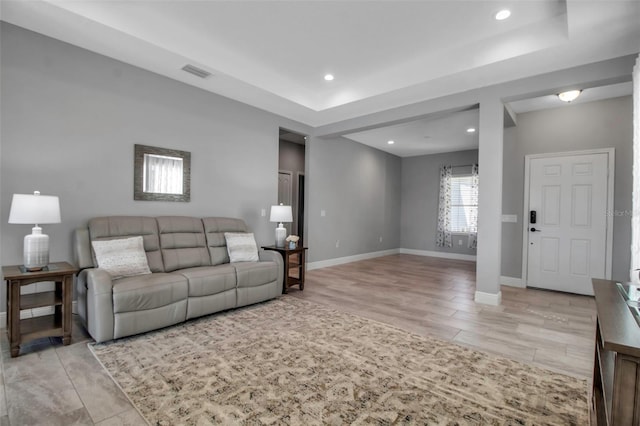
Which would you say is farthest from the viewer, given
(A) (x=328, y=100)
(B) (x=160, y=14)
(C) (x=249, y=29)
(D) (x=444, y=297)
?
(A) (x=328, y=100)

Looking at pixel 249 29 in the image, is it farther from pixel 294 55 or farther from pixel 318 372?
pixel 318 372

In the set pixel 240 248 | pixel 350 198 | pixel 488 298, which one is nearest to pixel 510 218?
pixel 488 298

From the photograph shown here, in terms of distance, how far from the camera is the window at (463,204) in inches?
297

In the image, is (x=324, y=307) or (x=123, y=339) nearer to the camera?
(x=123, y=339)

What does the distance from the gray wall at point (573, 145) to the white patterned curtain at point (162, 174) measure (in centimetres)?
499

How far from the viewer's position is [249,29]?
314 centimetres

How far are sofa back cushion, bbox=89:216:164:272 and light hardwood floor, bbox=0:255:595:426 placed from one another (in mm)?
846

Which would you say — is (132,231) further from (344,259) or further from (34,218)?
(344,259)

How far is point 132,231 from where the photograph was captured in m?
3.22

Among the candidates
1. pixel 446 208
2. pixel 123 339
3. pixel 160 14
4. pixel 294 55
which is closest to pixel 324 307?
pixel 123 339

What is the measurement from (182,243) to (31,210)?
139cm

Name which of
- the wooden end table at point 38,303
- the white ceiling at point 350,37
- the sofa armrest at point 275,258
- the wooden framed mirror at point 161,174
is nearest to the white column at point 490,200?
the white ceiling at point 350,37

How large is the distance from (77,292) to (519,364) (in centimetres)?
396

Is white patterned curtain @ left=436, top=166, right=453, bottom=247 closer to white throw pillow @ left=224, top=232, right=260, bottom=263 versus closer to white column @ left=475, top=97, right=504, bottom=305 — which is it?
white column @ left=475, top=97, right=504, bottom=305
